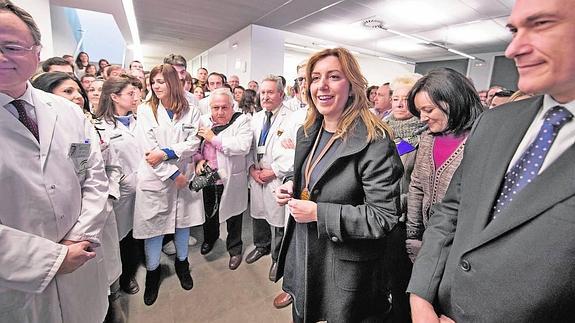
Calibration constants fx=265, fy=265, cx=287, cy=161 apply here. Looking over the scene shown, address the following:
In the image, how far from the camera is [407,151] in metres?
1.80

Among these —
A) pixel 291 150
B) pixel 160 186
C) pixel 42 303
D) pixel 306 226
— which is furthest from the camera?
pixel 291 150

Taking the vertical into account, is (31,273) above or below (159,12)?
below

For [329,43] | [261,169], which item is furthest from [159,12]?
[261,169]

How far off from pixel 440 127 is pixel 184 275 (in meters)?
2.18

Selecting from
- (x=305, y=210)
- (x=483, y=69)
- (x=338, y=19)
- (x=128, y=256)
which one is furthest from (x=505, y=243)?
(x=483, y=69)

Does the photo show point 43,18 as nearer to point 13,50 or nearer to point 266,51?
point 266,51

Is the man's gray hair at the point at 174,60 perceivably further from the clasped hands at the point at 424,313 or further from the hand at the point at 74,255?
the clasped hands at the point at 424,313

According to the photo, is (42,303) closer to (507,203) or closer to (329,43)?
(507,203)

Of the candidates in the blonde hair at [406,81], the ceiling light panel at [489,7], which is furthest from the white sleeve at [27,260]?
the ceiling light panel at [489,7]

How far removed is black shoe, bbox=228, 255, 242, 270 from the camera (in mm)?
2481

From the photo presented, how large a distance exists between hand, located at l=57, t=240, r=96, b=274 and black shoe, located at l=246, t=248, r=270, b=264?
1657 millimetres

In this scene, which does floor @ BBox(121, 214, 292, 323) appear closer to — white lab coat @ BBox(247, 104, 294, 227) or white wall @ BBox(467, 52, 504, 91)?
white lab coat @ BBox(247, 104, 294, 227)

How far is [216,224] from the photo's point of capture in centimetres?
283

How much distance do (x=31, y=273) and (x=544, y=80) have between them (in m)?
1.65
